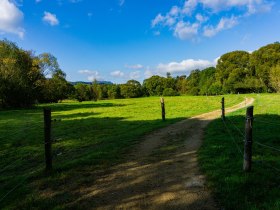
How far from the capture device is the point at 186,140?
1462cm

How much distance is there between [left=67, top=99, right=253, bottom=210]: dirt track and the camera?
22.9 feet

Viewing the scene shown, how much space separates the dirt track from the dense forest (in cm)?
4704

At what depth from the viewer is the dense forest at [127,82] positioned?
5325cm

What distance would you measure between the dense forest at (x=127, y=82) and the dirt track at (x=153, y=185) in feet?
154

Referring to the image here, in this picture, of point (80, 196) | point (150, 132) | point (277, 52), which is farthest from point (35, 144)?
point (277, 52)

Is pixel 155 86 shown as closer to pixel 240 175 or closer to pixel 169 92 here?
pixel 169 92

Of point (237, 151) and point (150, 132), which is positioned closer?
point (237, 151)

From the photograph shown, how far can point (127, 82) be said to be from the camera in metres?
163

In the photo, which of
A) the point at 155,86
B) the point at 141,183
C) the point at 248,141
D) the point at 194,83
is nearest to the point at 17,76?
the point at 141,183

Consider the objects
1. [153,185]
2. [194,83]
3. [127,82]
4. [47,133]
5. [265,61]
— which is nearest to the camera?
[153,185]

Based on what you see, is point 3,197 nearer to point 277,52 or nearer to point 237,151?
point 237,151

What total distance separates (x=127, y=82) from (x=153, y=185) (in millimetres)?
156154

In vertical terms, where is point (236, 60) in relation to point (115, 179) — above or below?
above

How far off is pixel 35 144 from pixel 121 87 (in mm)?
133601
